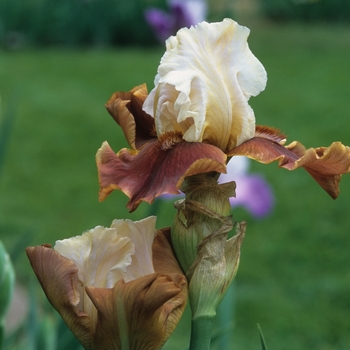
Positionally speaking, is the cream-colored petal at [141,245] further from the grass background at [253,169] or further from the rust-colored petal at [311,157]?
the grass background at [253,169]

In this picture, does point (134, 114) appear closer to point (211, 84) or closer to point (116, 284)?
point (211, 84)

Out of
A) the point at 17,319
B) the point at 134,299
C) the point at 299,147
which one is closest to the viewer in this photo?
the point at 134,299

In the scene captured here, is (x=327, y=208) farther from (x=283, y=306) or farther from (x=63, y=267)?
(x=63, y=267)

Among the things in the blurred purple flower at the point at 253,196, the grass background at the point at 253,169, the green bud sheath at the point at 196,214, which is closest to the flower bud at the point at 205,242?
the green bud sheath at the point at 196,214

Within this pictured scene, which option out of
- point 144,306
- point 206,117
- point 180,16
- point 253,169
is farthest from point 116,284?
point 253,169

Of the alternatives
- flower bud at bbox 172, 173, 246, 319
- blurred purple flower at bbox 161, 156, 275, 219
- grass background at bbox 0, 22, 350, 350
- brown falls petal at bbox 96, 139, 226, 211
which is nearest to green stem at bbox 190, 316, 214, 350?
flower bud at bbox 172, 173, 246, 319

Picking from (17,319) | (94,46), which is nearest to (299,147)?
(17,319)
